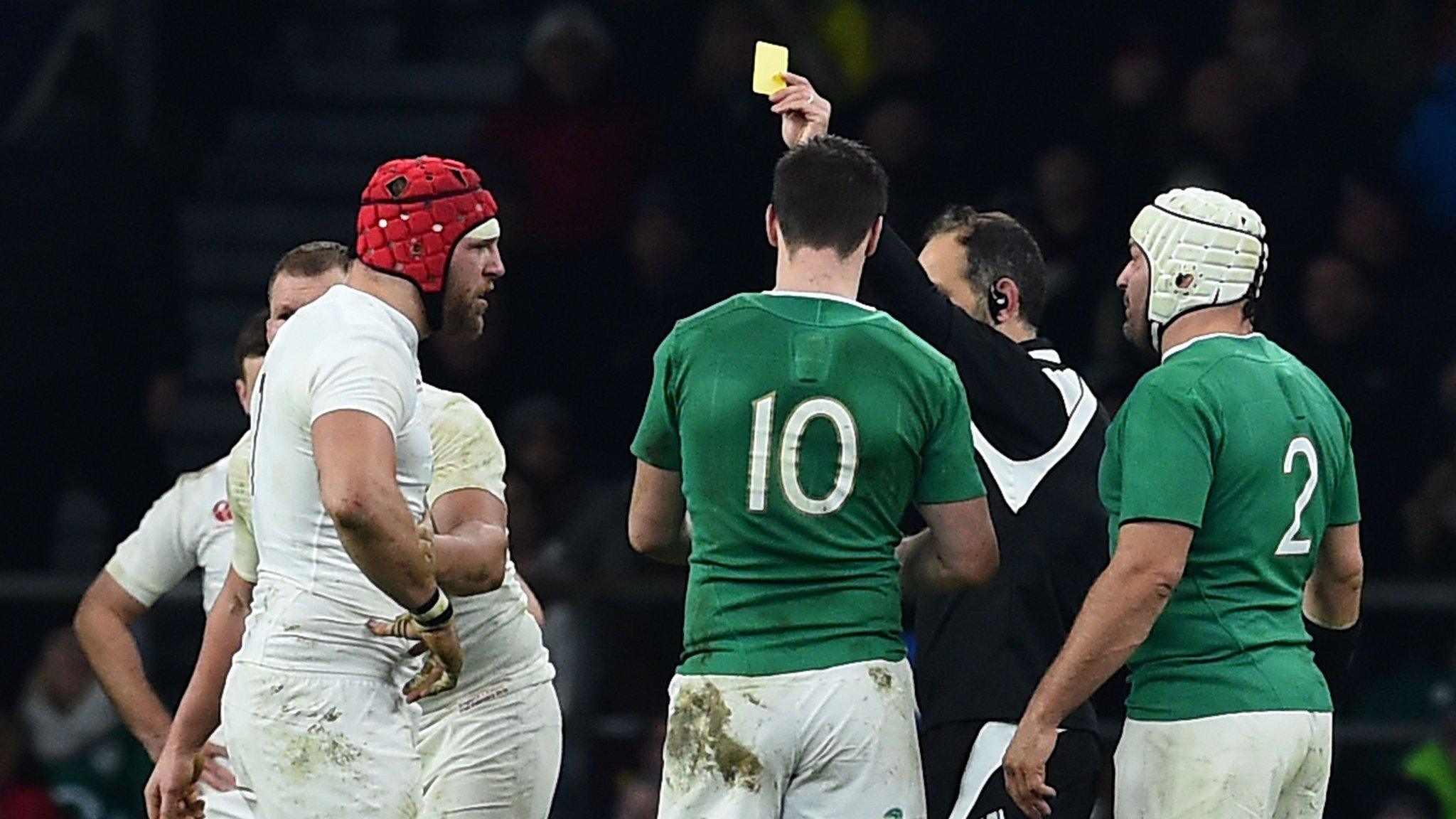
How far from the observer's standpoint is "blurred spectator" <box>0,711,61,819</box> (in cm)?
952

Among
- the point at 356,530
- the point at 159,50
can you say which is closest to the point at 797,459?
the point at 356,530

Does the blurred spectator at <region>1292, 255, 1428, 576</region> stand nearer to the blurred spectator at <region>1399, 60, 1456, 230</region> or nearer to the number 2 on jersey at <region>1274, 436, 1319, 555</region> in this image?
the blurred spectator at <region>1399, 60, 1456, 230</region>

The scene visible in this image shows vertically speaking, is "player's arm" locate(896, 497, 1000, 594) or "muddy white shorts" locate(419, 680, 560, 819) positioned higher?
"player's arm" locate(896, 497, 1000, 594)

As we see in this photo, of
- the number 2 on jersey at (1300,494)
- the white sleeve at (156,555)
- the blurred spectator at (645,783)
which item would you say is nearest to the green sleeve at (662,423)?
the number 2 on jersey at (1300,494)

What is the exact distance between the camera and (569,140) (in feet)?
36.1

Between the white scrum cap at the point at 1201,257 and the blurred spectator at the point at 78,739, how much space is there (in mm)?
5212

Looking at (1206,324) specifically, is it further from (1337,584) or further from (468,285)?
(468,285)

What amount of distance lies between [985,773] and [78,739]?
524cm

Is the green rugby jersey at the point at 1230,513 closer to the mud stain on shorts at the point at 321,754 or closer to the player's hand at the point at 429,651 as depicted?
the player's hand at the point at 429,651

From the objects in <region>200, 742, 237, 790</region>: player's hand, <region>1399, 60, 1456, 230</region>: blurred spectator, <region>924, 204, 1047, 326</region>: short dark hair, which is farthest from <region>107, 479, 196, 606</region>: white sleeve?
<region>1399, 60, 1456, 230</region>: blurred spectator

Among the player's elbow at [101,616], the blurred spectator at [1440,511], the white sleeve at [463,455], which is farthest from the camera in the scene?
the blurred spectator at [1440,511]

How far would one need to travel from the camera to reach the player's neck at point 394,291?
5086 mm

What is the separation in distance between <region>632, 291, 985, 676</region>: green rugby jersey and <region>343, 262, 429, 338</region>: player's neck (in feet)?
1.65

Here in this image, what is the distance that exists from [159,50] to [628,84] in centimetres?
275
